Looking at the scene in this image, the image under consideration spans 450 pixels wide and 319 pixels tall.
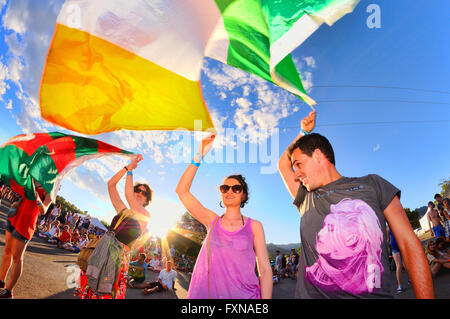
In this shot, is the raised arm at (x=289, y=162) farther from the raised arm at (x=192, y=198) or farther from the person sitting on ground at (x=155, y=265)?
the person sitting on ground at (x=155, y=265)

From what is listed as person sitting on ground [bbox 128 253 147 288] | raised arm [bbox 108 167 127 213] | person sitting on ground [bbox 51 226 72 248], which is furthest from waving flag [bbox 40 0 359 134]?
person sitting on ground [bbox 51 226 72 248]

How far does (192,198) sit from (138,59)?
2.29 m

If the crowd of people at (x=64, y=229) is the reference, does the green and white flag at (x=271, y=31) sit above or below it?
above

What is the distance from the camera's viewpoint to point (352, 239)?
1619 millimetres

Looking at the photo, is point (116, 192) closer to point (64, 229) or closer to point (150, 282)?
point (150, 282)

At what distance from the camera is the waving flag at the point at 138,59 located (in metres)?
3.29

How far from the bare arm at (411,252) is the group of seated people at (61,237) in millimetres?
14726

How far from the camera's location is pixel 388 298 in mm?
1529

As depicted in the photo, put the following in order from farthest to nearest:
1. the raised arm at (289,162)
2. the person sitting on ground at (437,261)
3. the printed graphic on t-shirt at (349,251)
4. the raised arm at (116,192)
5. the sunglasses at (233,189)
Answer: the person sitting on ground at (437,261) → the raised arm at (116,192) → the sunglasses at (233,189) → the raised arm at (289,162) → the printed graphic on t-shirt at (349,251)

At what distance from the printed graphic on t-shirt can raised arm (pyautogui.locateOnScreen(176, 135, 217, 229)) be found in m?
1.23

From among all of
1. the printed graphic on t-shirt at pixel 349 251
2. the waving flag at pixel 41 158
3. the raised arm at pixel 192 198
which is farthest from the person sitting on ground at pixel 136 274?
the printed graphic on t-shirt at pixel 349 251

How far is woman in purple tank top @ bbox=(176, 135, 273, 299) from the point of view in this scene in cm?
218

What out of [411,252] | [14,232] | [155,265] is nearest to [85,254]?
[14,232]

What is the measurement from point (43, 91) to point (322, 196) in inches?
154
